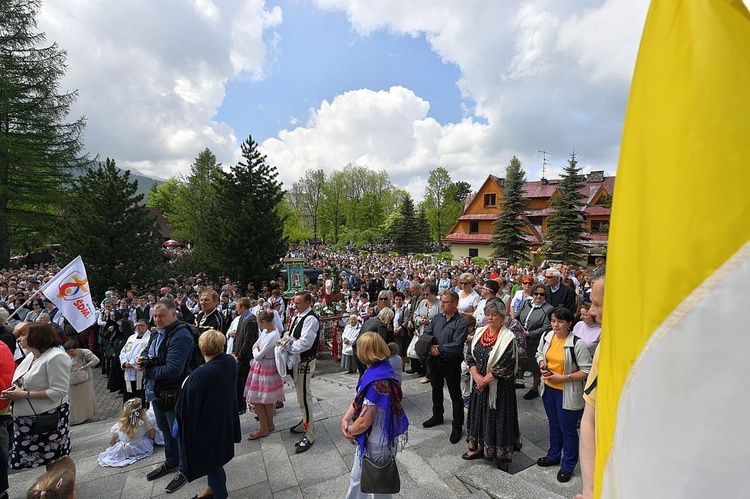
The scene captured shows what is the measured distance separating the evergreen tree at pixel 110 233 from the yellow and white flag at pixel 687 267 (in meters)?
19.4

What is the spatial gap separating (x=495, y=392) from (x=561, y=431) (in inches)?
33.7

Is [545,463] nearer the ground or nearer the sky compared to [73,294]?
nearer the ground

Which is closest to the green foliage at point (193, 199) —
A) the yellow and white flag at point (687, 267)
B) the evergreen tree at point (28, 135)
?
the evergreen tree at point (28, 135)

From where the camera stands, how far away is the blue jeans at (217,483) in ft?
12.0

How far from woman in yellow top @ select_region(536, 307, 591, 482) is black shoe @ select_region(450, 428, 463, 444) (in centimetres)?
101

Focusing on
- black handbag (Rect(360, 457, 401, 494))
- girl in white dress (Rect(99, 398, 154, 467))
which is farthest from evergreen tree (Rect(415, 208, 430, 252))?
black handbag (Rect(360, 457, 401, 494))

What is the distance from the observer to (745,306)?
89cm

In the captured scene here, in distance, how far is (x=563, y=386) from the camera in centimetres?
402

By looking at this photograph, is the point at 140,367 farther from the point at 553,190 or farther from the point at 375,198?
the point at 375,198

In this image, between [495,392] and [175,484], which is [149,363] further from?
[495,392]

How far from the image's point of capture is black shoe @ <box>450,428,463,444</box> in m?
4.86

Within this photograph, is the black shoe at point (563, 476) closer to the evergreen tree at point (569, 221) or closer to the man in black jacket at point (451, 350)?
the man in black jacket at point (451, 350)

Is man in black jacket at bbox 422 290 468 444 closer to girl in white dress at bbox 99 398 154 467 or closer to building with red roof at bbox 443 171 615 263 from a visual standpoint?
girl in white dress at bbox 99 398 154 467

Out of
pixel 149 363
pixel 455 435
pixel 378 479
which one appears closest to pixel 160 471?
pixel 149 363
